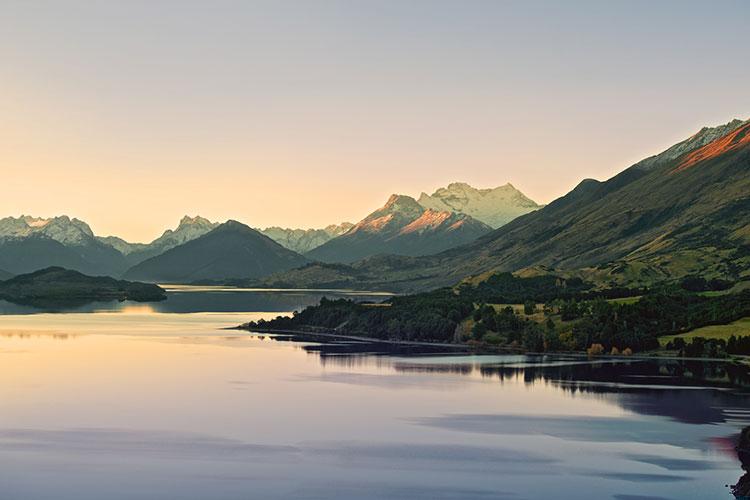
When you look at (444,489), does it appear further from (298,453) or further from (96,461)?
(96,461)

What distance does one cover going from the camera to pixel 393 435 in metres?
120

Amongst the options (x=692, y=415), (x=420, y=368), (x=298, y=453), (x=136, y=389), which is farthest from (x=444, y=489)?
(x=420, y=368)

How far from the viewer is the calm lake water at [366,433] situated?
92812 mm

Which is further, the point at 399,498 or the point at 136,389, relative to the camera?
the point at 136,389

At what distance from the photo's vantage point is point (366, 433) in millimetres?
121188

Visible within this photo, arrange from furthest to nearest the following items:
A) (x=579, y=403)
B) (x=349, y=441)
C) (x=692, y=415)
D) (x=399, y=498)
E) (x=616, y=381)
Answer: (x=616, y=381) < (x=579, y=403) < (x=692, y=415) < (x=349, y=441) < (x=399, y=498)

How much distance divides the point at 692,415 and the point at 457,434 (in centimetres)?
3688

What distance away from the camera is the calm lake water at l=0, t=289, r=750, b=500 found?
3654 inches

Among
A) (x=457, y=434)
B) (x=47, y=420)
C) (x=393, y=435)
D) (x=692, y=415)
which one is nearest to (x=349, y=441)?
(x=393, y=435)

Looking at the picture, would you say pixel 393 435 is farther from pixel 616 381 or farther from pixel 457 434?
pixel 616 381

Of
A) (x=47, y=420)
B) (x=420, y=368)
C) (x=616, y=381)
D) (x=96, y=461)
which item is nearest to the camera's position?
(x=96, y=461)

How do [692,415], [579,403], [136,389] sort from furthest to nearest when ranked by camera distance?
[136,389]
[579,403]
[692,415]

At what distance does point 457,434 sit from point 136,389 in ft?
208

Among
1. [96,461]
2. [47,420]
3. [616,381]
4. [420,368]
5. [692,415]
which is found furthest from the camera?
[420,368]
